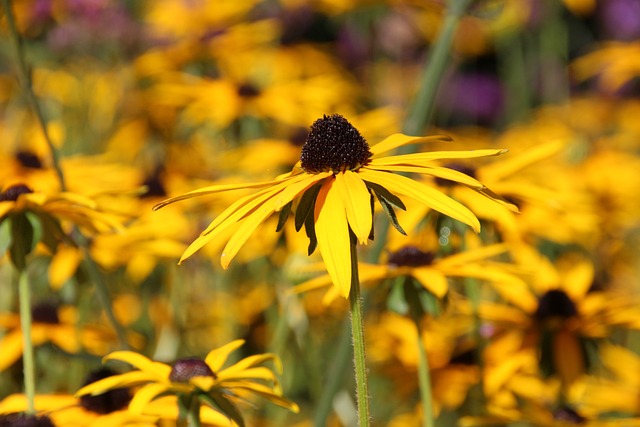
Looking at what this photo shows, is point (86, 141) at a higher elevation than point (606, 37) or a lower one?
lower

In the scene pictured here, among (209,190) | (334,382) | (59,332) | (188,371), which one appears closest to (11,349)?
(59,332)

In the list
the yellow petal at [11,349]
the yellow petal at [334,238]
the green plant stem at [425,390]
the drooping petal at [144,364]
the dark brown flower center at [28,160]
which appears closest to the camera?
the yellow petal at [334,238]

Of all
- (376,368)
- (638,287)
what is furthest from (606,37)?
(376,368)

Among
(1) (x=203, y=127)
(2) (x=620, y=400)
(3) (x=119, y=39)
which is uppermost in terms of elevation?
(3) (x=119, y=39)

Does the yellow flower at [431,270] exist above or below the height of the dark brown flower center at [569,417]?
above

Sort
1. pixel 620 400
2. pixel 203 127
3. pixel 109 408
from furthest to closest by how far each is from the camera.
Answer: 1. pixel 203 127
2. pixel 620 400
3. pixel 109 408

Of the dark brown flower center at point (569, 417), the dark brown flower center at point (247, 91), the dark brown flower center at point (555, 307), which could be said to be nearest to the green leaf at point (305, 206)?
the dark brown flower center at point (569, 417)

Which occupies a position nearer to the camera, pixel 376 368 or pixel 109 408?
pixel 109 408

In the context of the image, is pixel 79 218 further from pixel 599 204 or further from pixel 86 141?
pixel 86 141

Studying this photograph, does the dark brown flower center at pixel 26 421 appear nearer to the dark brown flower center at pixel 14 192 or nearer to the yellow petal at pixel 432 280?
the dark brown flower center at pixel 14 192
